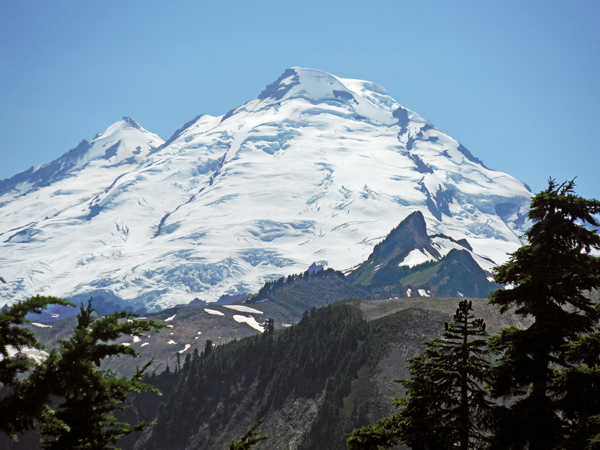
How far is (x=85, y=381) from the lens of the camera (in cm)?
1518

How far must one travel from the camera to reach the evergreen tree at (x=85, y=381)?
14.8 meters

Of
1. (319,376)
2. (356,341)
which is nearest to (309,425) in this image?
(319,376)

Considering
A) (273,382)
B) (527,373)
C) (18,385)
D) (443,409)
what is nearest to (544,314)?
(527,373)

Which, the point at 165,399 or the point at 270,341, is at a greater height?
the point at 270,341

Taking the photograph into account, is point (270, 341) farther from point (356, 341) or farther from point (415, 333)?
point (415, 333)

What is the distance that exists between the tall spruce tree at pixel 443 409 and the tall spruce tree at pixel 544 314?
1.11 m

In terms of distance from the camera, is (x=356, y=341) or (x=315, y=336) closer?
(x=356, y=341)

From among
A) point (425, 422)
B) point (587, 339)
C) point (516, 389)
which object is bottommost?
point (425, 422)

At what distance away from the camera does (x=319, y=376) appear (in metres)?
131

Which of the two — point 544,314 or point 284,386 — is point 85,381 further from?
point 284,386

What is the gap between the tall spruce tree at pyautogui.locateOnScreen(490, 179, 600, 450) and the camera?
1753cm

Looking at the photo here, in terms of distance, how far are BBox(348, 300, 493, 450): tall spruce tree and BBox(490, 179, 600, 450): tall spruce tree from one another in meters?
1.11

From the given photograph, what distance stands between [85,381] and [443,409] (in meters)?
10.2

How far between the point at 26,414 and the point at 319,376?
121 m
